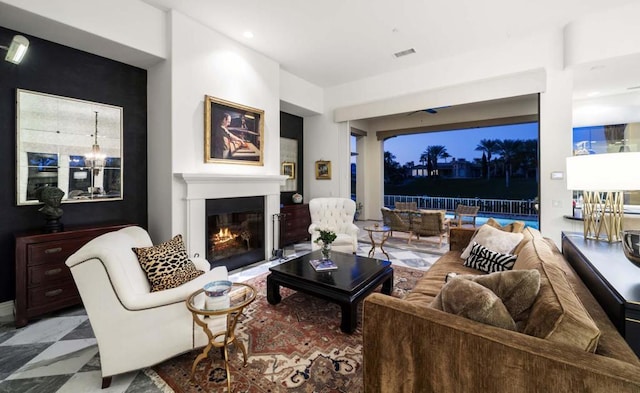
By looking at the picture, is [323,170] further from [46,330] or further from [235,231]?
[46,330]

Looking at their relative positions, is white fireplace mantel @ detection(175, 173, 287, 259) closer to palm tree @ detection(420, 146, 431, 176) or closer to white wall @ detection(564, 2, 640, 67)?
white wall @ detection(564, 2, 640, 67)

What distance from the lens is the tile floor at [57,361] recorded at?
1.80 meters

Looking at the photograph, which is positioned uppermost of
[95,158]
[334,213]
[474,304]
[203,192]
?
[95,158]

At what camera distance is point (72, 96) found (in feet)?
10.5

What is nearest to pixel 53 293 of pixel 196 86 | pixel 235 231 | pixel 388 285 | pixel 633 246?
pixel 235 231

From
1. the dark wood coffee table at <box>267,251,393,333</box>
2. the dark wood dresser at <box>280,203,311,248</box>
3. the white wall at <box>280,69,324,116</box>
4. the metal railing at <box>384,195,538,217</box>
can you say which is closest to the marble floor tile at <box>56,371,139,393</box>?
the dark wood coffee table at <box>267,251,393,333</box>

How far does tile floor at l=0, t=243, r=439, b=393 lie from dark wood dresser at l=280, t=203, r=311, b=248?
3204 mm

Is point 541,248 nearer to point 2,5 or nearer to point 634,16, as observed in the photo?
point 634,16

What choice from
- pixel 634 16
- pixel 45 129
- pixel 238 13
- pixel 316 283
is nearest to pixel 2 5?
pixel 45 129

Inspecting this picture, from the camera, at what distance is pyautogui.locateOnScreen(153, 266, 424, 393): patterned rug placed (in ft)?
5.91

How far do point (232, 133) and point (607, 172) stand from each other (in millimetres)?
4212

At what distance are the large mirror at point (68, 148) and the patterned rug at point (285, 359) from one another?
2.51 m

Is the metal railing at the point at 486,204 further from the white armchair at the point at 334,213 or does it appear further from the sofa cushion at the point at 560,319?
the sofa cushion at the point at 560,319

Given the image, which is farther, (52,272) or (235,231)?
(235,231)
